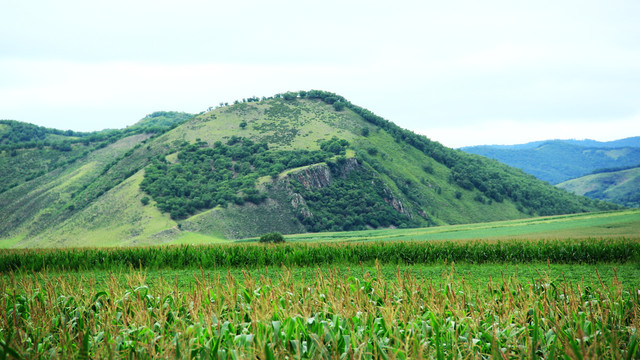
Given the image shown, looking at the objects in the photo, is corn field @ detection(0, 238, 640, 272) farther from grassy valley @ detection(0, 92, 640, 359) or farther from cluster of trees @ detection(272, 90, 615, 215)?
cluster of trees @ detection(272, 90, 615, 215)

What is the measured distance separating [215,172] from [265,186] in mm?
14453

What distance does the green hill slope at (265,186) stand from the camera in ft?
269

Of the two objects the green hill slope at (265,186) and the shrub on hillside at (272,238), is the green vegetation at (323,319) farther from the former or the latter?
the green hill slope at (265,186)

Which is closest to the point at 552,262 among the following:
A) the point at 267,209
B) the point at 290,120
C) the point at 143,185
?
the point at 267,209

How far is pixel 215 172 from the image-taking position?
98062 millimetres

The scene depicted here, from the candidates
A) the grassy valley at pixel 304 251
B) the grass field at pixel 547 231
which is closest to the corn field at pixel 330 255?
the grassy valley at pixel 304 251

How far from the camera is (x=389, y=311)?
5.67 metres

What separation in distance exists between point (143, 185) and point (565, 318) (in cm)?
9074

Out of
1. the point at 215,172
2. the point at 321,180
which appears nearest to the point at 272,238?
the point at 321,180

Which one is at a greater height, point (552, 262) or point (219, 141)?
point (219, 141)

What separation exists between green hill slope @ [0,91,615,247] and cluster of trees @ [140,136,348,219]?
239 millimetres

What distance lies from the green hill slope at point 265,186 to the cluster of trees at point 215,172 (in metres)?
0.24

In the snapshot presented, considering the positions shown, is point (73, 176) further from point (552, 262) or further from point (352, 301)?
point (352, 301)

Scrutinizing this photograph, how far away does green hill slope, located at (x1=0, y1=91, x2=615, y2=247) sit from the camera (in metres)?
82.1
